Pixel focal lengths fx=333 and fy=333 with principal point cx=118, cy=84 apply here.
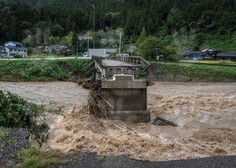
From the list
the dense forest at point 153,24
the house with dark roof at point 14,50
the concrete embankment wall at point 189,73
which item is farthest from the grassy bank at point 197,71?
the house with dark roof at point 14,50

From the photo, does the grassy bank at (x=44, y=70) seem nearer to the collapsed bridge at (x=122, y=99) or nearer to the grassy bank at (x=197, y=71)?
the grassy bank at (x=197, y=71)

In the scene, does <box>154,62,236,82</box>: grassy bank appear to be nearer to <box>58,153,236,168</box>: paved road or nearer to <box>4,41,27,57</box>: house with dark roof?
<box>58,153,236,168</box>: paved road

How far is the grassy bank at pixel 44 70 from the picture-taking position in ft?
145

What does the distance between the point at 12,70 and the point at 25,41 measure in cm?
5085

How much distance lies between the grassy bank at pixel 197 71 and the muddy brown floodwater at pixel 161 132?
16.9m

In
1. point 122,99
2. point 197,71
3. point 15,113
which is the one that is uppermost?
point 197,71

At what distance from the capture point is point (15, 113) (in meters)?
12.9

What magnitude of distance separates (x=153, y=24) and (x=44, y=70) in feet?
195

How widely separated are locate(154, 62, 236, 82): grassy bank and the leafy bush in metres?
33.7

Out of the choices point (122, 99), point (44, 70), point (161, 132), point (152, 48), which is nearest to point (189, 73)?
point (152, 48)

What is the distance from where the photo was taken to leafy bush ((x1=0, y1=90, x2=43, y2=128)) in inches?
502

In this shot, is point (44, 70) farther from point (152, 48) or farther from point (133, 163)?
point (133, 163)

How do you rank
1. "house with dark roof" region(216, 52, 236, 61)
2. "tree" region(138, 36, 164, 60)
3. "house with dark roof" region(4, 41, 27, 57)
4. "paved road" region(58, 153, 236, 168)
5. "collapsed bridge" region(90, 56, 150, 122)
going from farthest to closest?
"house with dark roof" region(4, 41, 27, 57)
"house with dark roof" region(216, 52, 236, 61)
"tree" region(138, 36, 164, 60)
"collapsed bridge" region(90, 56, 150, 122)
"paved road" region(58, 153, 236, 168)

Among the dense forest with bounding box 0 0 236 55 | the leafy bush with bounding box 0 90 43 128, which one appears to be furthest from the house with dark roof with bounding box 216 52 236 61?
the leafy bush with bounding box 0 90 43 128
